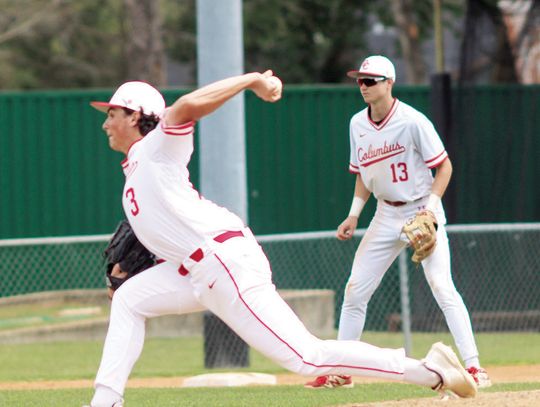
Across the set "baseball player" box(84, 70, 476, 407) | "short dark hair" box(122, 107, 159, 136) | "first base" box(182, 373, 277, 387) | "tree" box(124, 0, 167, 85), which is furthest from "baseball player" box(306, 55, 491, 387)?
"tree" box(124, 0, 167, 85)

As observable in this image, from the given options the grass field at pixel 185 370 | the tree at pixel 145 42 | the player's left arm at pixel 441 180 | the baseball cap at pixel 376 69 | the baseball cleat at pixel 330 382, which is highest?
the tree at pixel 145 42

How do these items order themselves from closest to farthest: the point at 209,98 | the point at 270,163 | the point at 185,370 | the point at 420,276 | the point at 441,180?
the point at 209,98 → the point at 441,180 → the point at 185,370 → the point at 420,276 → the point at 270,163

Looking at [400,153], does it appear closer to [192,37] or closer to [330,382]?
[330,382]

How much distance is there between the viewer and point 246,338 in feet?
19.6

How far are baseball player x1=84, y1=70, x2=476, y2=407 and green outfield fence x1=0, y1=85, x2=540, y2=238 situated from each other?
9729 mm

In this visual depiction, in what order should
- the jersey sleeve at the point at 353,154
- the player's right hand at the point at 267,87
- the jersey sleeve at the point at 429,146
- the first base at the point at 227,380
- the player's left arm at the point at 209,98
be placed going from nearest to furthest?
the player's left arm at the point at 209,98 < the player's right hand at the point at 267,87 < the jersey sleeve at the point at 429,146 < the jersey sleeve at the point at 353,154 < the first base at the point at 227,380

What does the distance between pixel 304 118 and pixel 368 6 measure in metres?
13.2

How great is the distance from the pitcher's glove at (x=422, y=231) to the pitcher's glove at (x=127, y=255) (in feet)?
5.70

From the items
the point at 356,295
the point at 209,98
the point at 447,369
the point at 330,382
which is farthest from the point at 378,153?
the point at 209,98

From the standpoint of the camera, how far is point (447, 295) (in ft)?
26.3

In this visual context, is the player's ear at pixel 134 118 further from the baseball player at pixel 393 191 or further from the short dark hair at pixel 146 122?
the baseball player at pixel 393 191

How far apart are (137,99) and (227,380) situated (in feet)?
11.3

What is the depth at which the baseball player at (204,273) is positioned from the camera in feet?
19.2

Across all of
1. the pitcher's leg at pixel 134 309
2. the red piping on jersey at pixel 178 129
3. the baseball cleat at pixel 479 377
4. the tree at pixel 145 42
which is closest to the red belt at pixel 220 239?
the pitcher's leg at pixel 134 309
